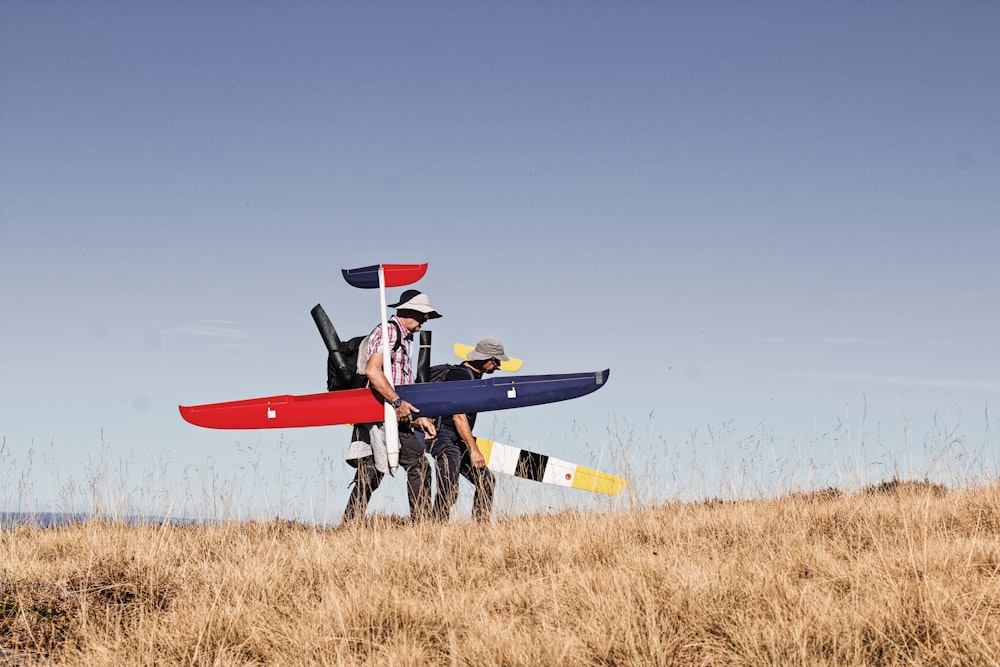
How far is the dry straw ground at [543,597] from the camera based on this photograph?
10.5ft

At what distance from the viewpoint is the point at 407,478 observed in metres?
6.83

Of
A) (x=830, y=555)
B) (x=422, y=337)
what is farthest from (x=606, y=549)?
(x=422, y=337)

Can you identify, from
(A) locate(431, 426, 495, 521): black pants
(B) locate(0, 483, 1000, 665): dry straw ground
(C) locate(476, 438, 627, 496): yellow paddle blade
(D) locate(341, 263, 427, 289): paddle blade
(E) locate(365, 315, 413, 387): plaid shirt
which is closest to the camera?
(B) locate(0, 483, 1000, 665): dry straw ground

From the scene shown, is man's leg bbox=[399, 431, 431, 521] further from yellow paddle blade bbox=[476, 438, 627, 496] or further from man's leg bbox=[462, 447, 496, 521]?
yellow paddle blade bbox=[476, 438, 627, 496]

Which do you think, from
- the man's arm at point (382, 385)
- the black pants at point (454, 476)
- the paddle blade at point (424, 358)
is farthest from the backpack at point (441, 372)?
the man's arm at point (382, 385)

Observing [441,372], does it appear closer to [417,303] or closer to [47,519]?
[417,303]

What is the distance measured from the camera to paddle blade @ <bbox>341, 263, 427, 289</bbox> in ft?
25.5

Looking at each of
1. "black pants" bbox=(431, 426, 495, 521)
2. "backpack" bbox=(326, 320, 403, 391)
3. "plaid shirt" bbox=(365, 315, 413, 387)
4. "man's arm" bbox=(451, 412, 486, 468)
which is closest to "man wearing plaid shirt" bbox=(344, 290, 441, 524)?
"plaid shirt" bbox=(365, 315, 413, 387)

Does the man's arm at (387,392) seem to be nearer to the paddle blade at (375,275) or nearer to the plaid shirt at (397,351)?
the plaid shirt at (397,351)

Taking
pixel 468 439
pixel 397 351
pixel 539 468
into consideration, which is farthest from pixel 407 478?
pixel 539 468

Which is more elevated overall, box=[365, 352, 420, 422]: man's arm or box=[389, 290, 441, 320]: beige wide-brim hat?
box=[389, 290, 441, 320]: beige wide-brim hat

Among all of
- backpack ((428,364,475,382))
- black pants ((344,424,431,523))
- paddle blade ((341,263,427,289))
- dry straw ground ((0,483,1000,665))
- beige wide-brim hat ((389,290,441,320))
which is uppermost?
paddle blade ((341,263,427,289))

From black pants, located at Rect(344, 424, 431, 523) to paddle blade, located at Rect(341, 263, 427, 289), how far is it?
1694mm

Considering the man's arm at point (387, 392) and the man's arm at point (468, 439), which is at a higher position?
→ the man's arm at point (387, 392)
